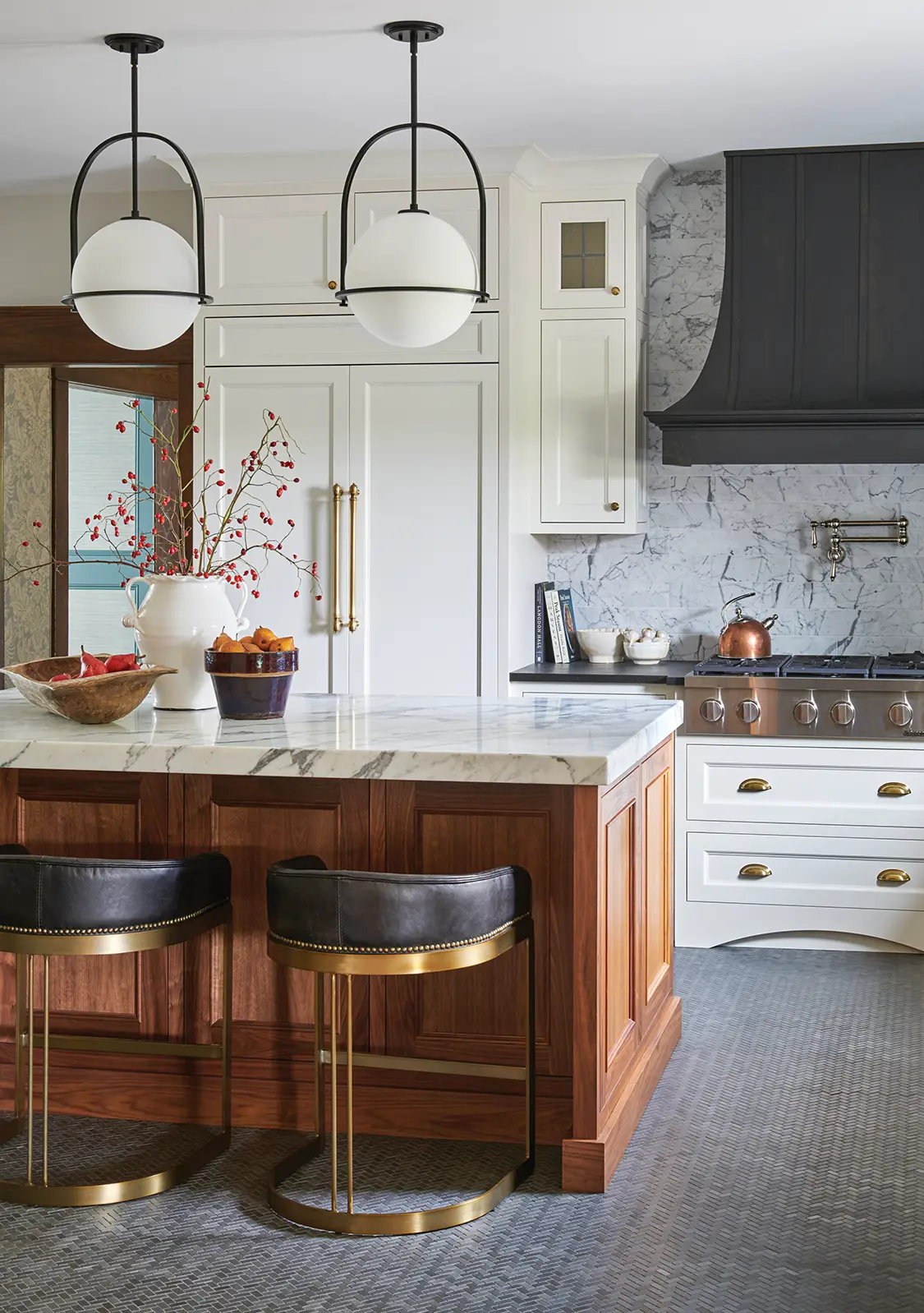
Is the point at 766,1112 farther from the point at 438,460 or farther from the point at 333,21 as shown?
the point at 333,21

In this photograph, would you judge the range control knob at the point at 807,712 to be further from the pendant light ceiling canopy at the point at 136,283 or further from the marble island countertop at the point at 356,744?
the pendant light ceiling canopy at the point at 136,283

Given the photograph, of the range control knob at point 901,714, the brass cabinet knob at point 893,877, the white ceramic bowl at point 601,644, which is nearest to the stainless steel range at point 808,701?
the range control knob at point 901,714

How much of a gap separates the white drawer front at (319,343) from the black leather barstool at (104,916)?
93.6 inches

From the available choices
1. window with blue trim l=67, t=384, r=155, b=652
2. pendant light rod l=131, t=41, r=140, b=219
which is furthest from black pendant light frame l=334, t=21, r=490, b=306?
window with blue trim l=67, t=384, r=155, b=652

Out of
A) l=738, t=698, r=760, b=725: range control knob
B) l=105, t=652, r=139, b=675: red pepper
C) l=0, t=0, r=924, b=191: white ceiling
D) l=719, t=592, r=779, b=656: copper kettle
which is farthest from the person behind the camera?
l=719, t=592, r=779, b=656: copper kettle

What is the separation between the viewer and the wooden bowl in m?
2.87

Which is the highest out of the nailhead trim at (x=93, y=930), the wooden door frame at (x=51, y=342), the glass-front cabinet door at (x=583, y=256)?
the glass-front cabinet door at (x=583, y=256)

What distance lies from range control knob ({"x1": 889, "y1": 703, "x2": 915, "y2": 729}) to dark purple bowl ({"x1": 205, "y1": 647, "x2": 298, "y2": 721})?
2.10 metres

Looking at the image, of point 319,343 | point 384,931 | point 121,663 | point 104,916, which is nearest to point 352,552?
point 319,343

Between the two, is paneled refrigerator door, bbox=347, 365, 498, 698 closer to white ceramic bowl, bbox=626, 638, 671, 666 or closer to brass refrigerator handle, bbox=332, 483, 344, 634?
brass refrigerator handle, bbox=332, 483, 344, 634

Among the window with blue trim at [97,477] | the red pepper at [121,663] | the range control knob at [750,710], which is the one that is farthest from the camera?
the window with blue trim at [97,477]

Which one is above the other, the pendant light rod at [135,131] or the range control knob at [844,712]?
the pendant light rod at [135,131]

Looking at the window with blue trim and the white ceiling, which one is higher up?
the white ceiling

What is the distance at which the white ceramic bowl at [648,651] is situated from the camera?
5.03 m
